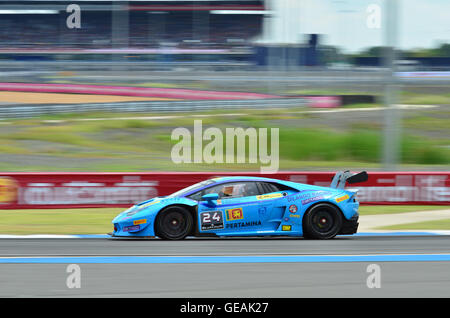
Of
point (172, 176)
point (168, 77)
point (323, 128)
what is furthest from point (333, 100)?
point (172, 176)

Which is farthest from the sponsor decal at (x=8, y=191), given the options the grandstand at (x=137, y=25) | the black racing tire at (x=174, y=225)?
the grandstand at (x=137, y=25)

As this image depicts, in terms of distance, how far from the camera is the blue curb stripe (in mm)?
8078

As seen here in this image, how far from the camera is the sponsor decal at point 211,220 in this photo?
980 centimetres

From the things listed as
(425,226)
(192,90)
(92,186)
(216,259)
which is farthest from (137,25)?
(216,259)

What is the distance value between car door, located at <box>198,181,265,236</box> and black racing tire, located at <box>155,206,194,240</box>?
0.19 meters

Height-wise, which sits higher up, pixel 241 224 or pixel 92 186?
pixel 92 186

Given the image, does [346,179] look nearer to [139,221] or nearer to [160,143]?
[139,221]

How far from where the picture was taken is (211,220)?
9828 mm

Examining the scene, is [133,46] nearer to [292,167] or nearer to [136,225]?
[292,167]

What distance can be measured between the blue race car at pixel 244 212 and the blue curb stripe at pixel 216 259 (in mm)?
1420

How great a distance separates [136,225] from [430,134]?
23283 millimetres

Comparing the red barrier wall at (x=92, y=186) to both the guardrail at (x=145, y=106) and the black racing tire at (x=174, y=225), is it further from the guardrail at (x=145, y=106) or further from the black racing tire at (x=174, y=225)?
the guardrail at (x=145, y=106)

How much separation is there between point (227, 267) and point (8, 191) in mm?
7904

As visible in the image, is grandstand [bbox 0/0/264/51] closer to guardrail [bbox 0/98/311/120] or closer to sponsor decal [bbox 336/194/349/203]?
guardrail [bbox 0/98/311/120]
